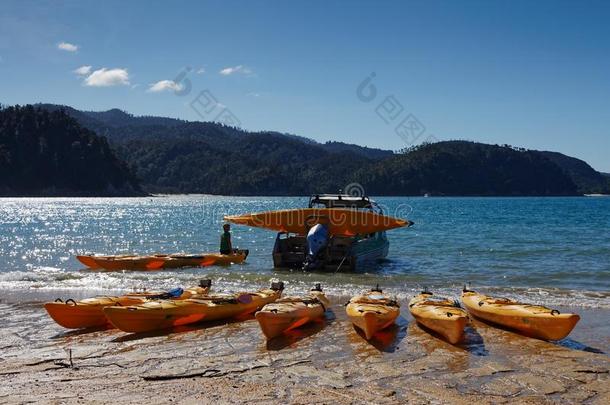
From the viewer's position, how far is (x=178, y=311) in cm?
1112

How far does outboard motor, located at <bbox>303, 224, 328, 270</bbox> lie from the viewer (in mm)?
20484

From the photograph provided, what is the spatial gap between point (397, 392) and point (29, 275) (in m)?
16.0

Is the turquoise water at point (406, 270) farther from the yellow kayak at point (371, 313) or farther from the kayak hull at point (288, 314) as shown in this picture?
the kayak hull at point (288, 314)

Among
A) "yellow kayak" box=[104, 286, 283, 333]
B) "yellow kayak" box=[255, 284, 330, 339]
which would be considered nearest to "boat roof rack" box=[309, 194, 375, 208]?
"yellow kayak" box=[255, 284, 330, 339]

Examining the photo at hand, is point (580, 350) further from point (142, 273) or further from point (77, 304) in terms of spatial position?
point (142, 273)

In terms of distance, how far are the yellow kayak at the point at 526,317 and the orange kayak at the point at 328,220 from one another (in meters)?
9.00

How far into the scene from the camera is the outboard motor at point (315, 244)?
67.2 feet

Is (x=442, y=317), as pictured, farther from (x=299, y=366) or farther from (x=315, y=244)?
(x=315, y=244)

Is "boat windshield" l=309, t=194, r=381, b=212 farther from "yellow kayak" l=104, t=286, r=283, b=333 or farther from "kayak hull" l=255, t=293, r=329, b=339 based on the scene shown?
"yellow kayak" l=104, t=286, r=283, b=333

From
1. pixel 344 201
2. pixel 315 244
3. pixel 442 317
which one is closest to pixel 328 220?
pixel 315 244

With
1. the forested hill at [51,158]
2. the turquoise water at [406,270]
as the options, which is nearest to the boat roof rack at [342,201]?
the turquoise water at [406,270]

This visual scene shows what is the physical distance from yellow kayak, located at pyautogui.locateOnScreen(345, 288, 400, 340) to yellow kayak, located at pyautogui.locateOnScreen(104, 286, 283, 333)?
2233mm

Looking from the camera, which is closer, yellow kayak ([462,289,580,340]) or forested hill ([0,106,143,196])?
yellow kayak ([462,289,580,340])

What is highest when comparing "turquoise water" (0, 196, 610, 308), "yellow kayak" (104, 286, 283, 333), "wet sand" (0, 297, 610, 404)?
"yellow kayak" (104, 286, 283, 333)
